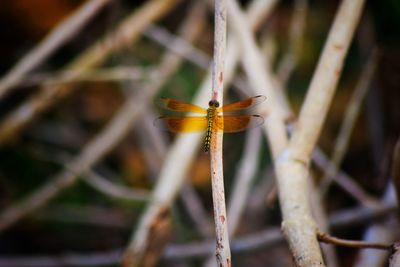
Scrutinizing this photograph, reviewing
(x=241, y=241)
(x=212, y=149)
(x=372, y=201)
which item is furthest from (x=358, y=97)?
(x=212, y=149)

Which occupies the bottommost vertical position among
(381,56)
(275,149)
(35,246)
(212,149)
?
(212,149)

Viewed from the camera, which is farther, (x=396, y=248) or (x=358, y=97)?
(x=358, y=97)

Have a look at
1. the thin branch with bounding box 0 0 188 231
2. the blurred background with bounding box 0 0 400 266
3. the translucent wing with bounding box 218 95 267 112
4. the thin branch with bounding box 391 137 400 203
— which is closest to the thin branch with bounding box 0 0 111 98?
the blurred background with bounding box 0 0 400 266

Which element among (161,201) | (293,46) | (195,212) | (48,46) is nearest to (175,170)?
(161,201)

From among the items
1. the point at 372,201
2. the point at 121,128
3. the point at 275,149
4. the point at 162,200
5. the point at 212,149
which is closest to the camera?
the point at 212,149

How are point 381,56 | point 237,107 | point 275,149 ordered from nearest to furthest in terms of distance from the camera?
point 275,149, point 237,107, point 381,56

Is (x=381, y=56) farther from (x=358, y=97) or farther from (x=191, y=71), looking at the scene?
(x=191, y=71)
